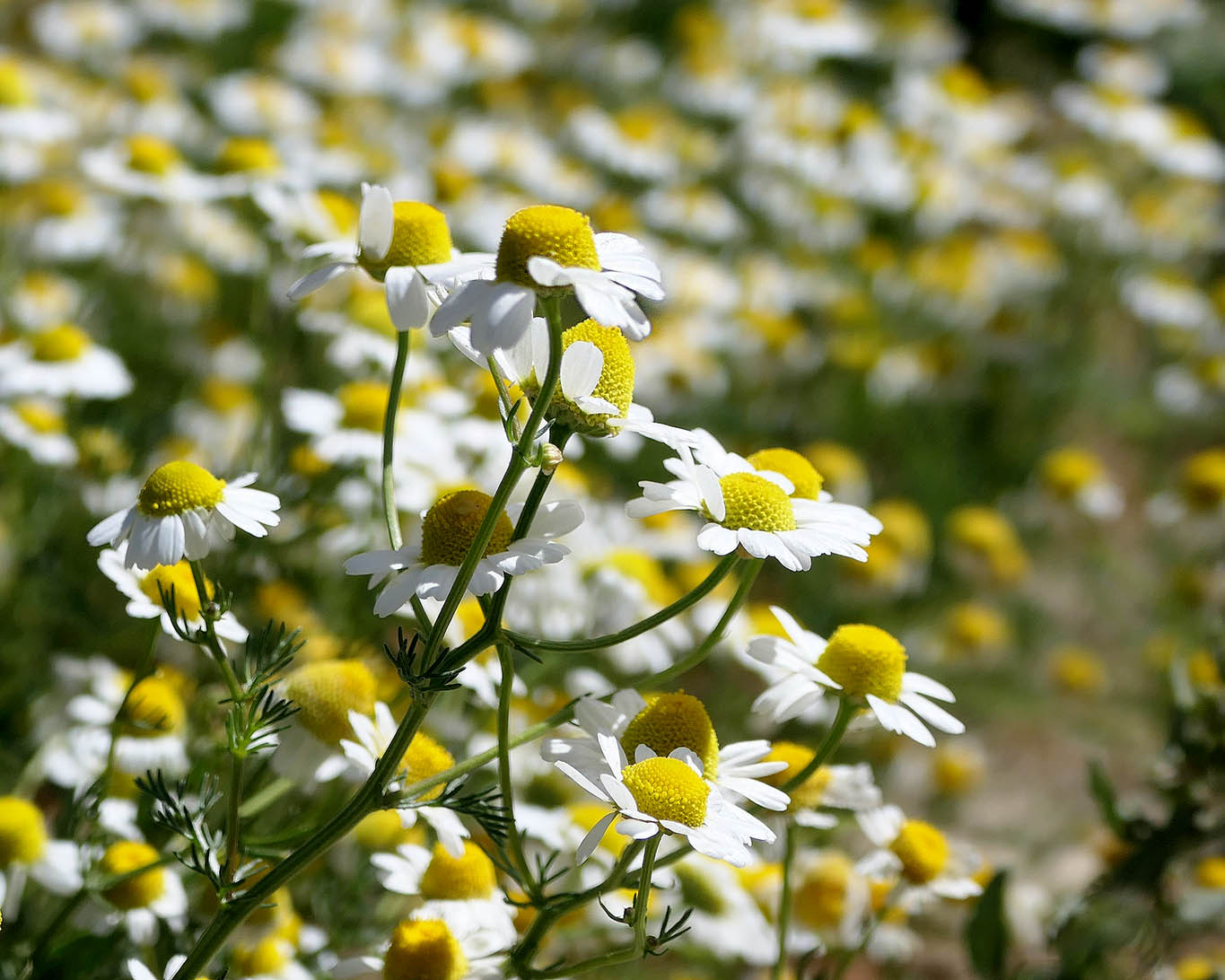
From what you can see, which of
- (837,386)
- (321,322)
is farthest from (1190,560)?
(321,322)

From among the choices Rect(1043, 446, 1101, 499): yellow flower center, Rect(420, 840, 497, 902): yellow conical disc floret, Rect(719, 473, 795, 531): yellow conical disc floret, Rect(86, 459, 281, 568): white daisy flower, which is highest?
Rect(719, 473, 795, 531): yellow conical disc floret

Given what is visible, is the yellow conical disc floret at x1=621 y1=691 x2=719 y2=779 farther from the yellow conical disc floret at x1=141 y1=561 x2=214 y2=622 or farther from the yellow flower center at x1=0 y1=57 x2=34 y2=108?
the yellow flower center at x1=0 y1=57 x2=34 y2=108

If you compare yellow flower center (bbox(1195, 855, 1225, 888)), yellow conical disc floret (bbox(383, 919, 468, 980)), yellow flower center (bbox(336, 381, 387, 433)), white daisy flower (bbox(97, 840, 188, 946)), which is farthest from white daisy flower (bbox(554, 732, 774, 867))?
yellow flower center (bbox(1195, 855, 1225, 888))

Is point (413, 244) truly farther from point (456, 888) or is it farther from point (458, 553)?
point (456, 888)

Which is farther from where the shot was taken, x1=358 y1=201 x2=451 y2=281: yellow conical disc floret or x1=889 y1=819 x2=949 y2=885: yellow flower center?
x1=889 y1=819 x2=949 y2=885: yellow flower center

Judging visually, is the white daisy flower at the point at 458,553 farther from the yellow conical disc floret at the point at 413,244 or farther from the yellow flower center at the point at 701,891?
the yellow flower center at the point at 701,891

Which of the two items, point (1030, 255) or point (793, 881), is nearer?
point (793, 881)

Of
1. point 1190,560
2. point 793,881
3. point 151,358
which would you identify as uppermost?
point 793,881

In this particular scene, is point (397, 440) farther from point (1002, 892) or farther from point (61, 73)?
point (61, 73)

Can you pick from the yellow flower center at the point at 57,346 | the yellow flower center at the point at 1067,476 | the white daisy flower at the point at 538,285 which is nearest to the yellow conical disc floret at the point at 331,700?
the white daisy flower at the point at 538,285
